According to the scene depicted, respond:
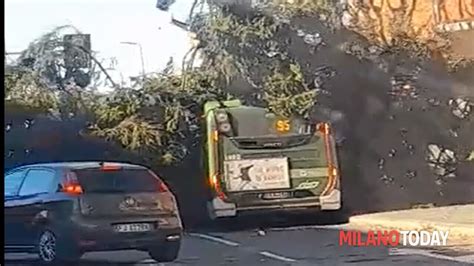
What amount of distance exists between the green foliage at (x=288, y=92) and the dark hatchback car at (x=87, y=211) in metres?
0.60

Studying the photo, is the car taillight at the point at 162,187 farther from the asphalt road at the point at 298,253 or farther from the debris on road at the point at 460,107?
the debris on road at the point at 460,107

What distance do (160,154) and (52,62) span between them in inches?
24.2

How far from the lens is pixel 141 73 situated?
10.6 meters

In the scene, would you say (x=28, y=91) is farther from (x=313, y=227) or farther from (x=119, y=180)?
(x=313, y=227)

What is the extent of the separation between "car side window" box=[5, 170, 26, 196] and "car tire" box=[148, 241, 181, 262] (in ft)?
2.07

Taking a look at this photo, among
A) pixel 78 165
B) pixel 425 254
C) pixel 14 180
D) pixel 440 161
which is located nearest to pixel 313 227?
pixel 425 254

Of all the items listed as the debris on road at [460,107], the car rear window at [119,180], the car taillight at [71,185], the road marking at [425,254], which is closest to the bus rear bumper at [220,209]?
the car rear window at [119,180]

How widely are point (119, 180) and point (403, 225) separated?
1.24 meters

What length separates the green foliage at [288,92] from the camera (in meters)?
10.6

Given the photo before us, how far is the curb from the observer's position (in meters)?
10.6

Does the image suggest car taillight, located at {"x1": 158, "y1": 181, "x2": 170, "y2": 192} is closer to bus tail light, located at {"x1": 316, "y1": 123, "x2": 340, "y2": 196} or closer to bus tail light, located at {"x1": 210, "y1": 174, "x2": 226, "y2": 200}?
bus tail light, located at {"x1": 210, "y1": 174, "x2": 226, "y2": 200}

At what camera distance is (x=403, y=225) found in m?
10.7

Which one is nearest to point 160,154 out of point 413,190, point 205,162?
point 205,162

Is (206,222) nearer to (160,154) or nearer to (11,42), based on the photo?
(160,154)
